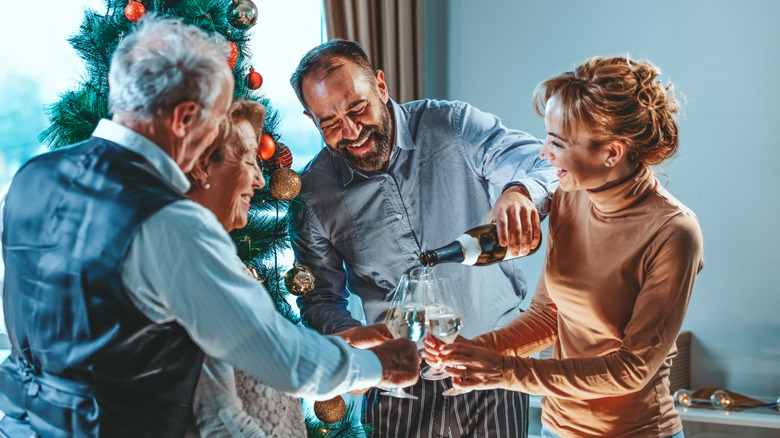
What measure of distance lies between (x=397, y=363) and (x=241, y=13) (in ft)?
3.79

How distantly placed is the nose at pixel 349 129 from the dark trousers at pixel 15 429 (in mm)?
1135

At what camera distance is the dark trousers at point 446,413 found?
2207 mm

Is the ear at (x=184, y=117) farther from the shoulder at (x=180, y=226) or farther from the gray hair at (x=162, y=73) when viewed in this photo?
the shoulder at (x=180, y=226)

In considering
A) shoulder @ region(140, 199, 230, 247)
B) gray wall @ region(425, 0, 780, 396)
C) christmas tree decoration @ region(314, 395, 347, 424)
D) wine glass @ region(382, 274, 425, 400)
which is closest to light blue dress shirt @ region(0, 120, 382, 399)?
shoulder @ region(140, 199, 230, 247)

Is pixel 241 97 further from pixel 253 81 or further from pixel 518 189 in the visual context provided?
pixel 518 189

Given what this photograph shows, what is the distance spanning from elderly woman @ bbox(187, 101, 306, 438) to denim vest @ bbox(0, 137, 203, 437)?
8cm

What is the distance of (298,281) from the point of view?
2.18 meters

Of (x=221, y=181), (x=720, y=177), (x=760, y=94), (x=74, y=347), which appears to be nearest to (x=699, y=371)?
(x=720, y=177)

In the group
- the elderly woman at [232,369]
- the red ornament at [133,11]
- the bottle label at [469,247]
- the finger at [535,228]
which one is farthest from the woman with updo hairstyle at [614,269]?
the red ornament at [133,11]

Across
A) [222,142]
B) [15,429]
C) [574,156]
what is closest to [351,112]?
[222,142]

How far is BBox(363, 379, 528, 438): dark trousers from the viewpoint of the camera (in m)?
2.21

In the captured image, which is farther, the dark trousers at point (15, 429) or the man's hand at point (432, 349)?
the man's hand at point (432, 349)

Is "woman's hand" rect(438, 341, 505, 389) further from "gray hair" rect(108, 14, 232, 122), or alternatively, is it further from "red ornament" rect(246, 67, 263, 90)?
"red ornament" rect(246, 67, 263, 90)

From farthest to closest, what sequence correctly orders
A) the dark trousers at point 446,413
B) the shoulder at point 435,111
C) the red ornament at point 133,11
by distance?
the shoulder at point 435,111 < the dark trousers at point 446,413 < the red ornament at point 133,11
